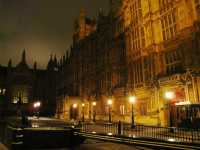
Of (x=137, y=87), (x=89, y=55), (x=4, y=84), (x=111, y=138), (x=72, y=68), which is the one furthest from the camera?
(x=4, y=84)

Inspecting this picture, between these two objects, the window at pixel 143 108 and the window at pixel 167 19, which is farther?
the window at pixel 143 108

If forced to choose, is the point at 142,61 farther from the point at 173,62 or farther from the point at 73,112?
the point at 73,112

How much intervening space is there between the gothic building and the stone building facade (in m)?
30.4

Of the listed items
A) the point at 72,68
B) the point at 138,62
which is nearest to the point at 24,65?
the point at 72,68

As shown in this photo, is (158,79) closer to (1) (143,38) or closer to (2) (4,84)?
(1) (143,38)

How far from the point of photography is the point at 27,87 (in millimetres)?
83125

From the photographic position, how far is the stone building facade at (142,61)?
2427 cm

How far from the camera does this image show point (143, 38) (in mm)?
31812

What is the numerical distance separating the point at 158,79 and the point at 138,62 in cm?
612

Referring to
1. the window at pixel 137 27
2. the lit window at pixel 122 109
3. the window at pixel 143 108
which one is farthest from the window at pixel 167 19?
the lit window at pixel 122 109

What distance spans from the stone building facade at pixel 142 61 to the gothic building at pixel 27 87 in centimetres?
3042

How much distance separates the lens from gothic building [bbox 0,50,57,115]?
256 ft

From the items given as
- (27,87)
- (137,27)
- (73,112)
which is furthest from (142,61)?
(27,87)

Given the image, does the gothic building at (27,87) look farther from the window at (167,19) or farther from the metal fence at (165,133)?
the metal fence at (165,133)
